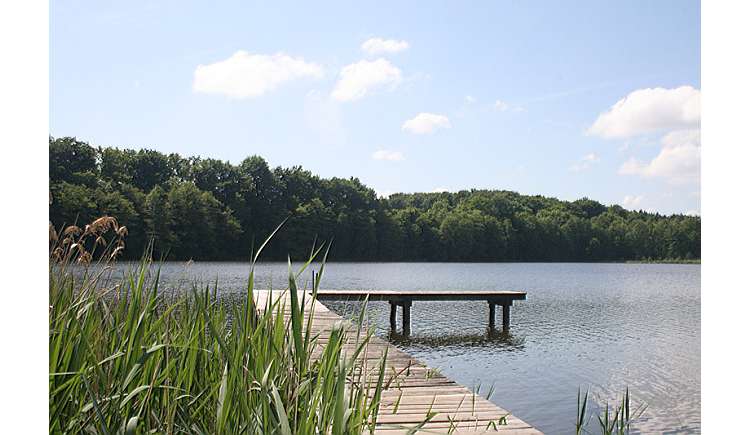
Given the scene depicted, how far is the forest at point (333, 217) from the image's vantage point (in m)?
43.3

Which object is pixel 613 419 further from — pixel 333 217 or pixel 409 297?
pixel 333 217

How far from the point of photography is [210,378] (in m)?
2.16

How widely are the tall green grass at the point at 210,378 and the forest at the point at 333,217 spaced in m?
39.2

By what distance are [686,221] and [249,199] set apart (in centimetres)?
3318

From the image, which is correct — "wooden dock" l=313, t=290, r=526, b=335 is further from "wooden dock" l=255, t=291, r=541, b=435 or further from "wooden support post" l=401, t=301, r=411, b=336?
"wooden dock" l=255, t=291, r=541, b=435

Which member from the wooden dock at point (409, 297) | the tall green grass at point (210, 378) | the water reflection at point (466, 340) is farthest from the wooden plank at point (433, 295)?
the tall green grass at point (210, 378)

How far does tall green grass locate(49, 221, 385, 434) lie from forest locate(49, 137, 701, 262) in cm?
3924

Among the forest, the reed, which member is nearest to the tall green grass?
the reed

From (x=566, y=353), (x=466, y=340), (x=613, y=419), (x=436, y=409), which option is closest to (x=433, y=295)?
(x=466, y=340)

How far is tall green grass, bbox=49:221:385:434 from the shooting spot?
165 centimetres

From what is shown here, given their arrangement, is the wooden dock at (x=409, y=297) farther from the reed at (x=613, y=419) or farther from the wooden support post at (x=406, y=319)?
the reed at (x=613, y=419)

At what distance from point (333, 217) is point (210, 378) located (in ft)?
164
